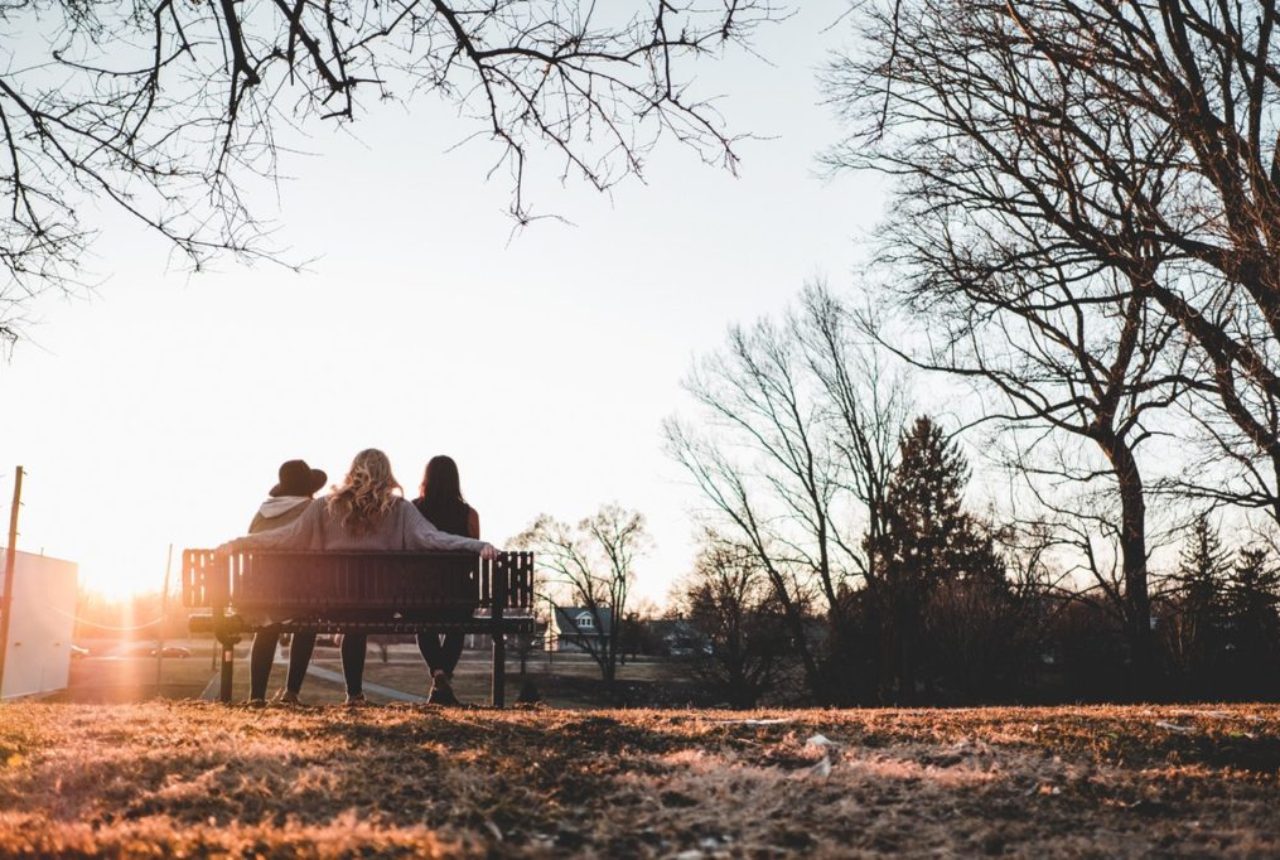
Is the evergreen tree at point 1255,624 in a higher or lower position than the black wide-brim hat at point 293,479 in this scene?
lower

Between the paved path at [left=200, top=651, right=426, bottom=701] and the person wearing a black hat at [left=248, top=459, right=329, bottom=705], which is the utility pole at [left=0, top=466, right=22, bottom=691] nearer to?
the paved path at [left=200, top=651, right=426, bottom=701]

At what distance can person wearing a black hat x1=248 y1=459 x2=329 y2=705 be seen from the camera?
7359 mm

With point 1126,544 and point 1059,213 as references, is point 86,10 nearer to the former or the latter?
point 1059,213

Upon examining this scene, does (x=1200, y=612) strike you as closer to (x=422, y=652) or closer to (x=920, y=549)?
(x=422, y=652)

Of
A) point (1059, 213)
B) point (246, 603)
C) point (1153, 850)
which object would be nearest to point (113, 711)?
point (246, 603)

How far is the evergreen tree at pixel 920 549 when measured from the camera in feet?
95.4

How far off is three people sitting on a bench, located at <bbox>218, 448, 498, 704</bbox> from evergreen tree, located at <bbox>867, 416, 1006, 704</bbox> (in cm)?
1183

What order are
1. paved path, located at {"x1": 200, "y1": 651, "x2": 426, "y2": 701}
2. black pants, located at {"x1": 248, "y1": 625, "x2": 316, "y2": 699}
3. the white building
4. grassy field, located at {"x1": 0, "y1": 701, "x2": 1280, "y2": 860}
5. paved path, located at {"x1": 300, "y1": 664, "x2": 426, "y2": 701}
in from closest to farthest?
grassy field, located at {"x1": 0, "y1": 701, "x2": 1280, "y2": 860} → black pants, located at {"x1": 248, "y1": 625, "x2": 316, "y2": 699} → the white building → paved path, located at {"x1": 200, "y1": 651, "x2": 426, "y2": 701} → paved path, located at {"x1": 300, "y1": 664, "x2": 426, "y2": 701}

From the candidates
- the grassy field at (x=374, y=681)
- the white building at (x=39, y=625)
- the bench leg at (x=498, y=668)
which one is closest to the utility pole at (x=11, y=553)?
the white building at (x=39, y=625)

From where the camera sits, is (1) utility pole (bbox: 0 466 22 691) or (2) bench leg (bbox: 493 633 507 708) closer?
(2) bench leg (bbox: 493 633 507 708)

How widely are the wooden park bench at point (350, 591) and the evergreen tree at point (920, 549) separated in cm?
1184

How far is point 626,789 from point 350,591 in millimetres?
3968

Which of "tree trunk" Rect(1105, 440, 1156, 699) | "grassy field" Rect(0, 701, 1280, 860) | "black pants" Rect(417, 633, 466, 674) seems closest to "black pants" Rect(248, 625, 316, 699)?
"black pants" Rect(417, 633, 466, 674)

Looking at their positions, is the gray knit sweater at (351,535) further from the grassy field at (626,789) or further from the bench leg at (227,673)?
the grassy field at (626,789)
